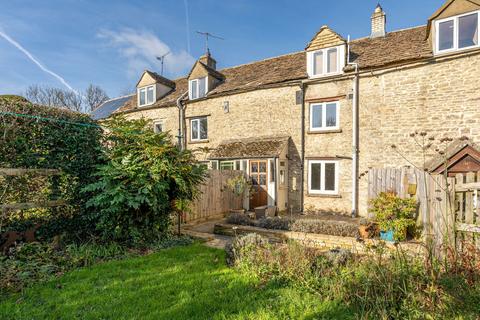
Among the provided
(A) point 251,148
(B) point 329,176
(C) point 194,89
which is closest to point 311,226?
(B) point 329,176

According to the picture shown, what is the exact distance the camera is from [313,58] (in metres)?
13.5

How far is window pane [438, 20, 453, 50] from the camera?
419 inches

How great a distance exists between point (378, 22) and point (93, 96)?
4413cm

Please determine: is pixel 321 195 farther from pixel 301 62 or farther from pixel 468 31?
pixel 468 31

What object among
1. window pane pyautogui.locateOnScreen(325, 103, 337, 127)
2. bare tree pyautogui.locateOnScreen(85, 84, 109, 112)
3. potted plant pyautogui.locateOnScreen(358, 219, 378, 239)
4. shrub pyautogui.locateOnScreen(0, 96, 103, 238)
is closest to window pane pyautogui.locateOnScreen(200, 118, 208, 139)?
window pane pyautogui.locateOnScreen(325, 103, 337, 127)

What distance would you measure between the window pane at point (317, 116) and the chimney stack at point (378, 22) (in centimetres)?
560

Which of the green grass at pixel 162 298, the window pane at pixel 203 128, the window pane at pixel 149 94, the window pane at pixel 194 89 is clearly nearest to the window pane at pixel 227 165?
the window pane at pixel 203 128

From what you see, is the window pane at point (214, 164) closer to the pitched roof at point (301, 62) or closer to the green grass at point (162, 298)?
the pitched roof at point (301, 62)

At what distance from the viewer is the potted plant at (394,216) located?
7602mm

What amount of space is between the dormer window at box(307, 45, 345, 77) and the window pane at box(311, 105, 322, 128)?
1.66m

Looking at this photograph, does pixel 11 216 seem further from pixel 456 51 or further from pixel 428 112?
pixel 456 51

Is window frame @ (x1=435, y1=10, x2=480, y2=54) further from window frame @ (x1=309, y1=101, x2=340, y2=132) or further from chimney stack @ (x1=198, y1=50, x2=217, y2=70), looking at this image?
chimney stack @ (x1=198, y1=50, x2=217, y2=70)

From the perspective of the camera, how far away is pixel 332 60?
13.1 meters

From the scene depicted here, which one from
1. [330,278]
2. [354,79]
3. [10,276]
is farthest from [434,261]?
[354,79]
